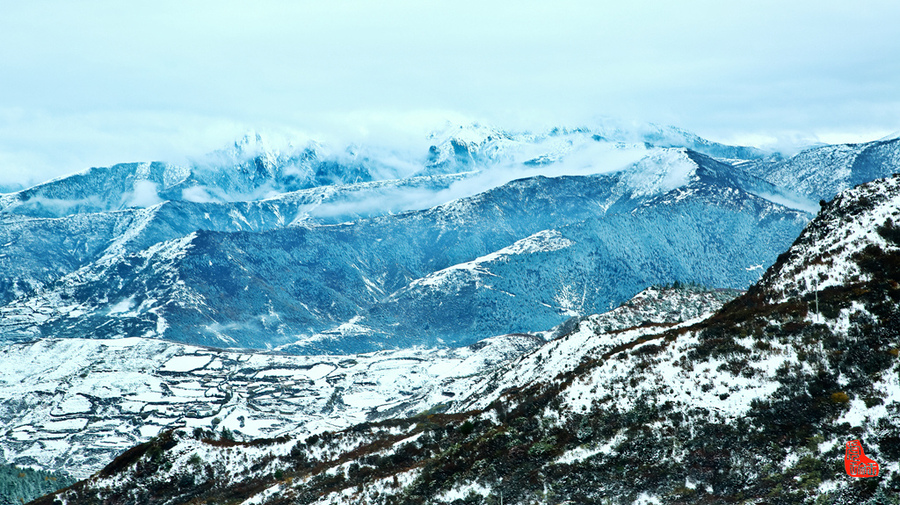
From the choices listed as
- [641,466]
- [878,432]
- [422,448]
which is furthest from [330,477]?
[878,432]

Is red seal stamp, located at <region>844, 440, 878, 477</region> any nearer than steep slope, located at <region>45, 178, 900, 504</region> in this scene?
Yes

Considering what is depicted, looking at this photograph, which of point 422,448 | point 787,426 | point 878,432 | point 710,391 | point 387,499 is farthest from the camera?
point 422,448

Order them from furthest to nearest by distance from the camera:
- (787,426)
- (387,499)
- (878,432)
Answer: (387,499)
(787,426)
(878,432)

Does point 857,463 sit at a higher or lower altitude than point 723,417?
higher

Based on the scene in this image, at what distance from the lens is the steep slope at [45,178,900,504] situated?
43.9 metres

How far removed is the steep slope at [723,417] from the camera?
43938 millimetres

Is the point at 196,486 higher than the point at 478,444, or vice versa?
the point at 478,444

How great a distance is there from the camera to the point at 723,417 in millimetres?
50281

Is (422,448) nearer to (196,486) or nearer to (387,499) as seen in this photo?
(387,499)

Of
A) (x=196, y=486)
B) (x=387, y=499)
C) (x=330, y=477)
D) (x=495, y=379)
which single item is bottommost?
(x=495, y=379)

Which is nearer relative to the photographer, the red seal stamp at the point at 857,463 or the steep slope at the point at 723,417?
the red seal stamp at the point at 857,463

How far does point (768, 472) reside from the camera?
43.6m

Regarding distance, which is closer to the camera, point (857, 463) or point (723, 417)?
point (857, 463)

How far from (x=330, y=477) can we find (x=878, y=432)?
1998 inches
